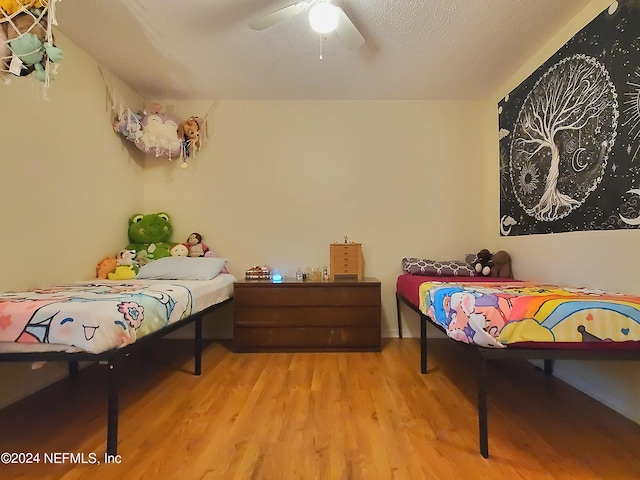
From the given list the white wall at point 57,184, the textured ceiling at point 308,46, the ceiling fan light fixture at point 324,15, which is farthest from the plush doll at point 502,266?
the white wall at point 57,184

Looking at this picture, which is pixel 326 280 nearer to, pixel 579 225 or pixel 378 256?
pixel 378 256

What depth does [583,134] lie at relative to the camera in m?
2.23

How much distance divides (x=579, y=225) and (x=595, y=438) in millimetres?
1213

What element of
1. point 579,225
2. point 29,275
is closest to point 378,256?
point 579,225

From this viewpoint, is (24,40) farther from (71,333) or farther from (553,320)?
(553,320)

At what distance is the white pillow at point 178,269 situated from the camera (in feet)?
9.52

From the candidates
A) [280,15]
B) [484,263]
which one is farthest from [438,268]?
[280,15]

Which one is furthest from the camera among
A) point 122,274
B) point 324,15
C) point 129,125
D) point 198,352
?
point 129,125

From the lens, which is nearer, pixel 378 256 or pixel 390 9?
pixel 390 9

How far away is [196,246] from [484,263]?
2614 millimetres

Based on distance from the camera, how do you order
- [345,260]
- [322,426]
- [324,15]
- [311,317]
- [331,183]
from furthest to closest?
[331,183]
[345,260]
[311,317]
[324,15]
[322,426]

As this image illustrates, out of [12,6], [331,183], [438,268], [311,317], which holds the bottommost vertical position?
[311,317]

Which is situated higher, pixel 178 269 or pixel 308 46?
pixel 308 46

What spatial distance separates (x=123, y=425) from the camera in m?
1.79
